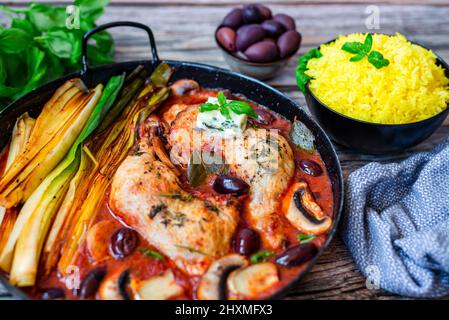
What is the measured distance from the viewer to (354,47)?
3613mm

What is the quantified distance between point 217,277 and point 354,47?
2.10 meters

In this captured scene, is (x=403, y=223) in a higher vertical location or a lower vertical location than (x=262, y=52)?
lower

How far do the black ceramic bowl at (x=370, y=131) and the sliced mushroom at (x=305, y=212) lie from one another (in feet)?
2.32

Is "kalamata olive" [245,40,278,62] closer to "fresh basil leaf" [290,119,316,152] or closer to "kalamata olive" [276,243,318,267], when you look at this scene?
"fresh basil leaf" [290,119,316,152]

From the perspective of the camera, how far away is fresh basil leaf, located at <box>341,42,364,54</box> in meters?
3.60

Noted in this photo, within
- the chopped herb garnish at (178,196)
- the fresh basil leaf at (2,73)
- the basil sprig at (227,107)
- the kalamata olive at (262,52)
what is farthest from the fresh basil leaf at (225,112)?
the fresh basil leaf at (2,73)

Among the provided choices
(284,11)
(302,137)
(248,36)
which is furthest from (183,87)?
(284,11)

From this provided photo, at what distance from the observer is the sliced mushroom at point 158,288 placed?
2432 mm

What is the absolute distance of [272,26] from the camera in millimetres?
4418

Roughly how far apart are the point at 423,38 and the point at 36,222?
436 centimetres

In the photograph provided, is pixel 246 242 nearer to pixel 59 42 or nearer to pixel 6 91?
pixel 6 91

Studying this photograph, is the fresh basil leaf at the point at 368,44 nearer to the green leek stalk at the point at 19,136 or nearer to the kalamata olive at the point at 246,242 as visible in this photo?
the kalamata olive at the point at 246,242
